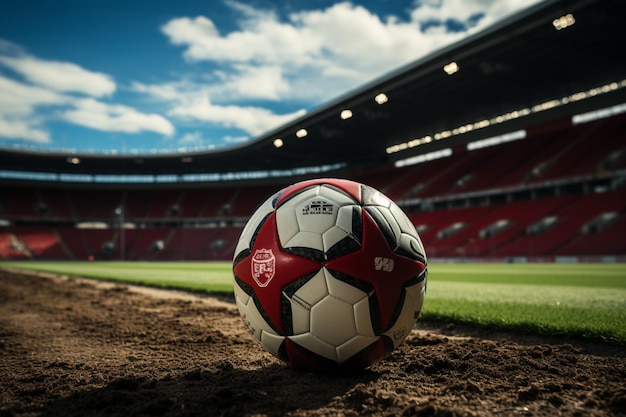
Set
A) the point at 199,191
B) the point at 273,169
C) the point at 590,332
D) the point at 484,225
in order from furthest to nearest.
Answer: the point at 199,191, the point at 273,169, the point at 484,225, the point at 590,332

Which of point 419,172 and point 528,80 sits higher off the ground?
point 528,80

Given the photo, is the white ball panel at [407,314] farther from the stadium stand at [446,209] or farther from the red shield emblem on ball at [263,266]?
the stadium stand at [446,209]

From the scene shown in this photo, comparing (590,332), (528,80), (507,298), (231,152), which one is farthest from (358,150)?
(590,332)

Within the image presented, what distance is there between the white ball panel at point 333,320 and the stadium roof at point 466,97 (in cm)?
1680

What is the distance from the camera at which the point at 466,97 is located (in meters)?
25.1

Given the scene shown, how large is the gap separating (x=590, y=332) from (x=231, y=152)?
119ft

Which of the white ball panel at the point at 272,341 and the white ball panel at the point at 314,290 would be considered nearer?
the white ball panel at the point at 314,290

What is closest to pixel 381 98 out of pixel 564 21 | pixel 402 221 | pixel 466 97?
pixel 466 97

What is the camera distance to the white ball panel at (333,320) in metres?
2.73

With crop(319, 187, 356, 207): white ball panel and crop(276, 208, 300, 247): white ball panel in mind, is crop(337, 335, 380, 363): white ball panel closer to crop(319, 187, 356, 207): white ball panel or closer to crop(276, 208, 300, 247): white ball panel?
crop(276, 208, 300, 247): white ball panel

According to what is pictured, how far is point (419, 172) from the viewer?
3903 centimetres

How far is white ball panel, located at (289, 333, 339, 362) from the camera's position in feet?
9.20

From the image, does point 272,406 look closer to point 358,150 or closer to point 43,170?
point 358,150

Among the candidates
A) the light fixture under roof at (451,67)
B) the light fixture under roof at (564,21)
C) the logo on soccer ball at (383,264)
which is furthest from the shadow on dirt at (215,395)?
the light fixture under roof at (451,67)
